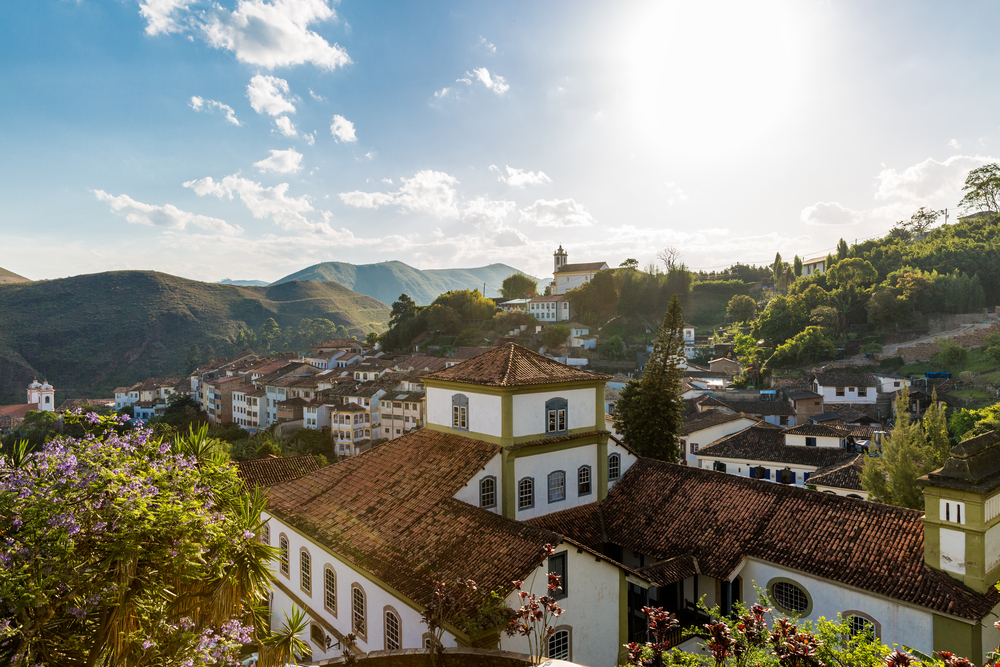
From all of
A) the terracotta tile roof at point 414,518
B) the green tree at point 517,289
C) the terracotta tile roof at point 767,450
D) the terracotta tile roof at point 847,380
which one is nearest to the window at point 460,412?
the terracotta tile roof at point 414,518

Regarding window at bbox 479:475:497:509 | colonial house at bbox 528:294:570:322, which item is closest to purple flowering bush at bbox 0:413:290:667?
window at bbox 479:475:497:509

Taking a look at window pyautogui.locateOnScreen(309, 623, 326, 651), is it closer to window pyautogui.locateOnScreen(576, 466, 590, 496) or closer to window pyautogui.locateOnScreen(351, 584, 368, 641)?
window pyautogui.locateOnScreen(351, 584, 368, 641)

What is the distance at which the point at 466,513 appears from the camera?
13023mm

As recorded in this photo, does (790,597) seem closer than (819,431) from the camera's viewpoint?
Yes

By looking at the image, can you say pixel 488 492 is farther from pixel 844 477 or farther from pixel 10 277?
pixel 10 277

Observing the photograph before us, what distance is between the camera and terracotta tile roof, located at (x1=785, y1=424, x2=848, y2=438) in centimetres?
3366

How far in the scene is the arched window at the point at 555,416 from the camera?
1609cm

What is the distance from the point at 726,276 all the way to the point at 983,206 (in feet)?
144

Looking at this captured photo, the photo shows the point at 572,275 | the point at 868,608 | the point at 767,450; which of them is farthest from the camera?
the point at 572,275

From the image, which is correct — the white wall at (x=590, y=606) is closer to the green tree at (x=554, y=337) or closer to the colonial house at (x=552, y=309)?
the green tree at (x=554, y=337)

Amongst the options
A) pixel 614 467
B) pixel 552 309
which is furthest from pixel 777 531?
pixel 552 309

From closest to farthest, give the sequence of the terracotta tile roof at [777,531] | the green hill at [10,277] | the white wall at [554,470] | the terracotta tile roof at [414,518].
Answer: the terracotta tile roof at [414,518] < the terracotta tile roof at [777,531] < the white wall at [554,470] < the green hill at [10,277]

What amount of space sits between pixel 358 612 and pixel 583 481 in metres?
7.61

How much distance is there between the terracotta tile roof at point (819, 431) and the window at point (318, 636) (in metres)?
31.2
